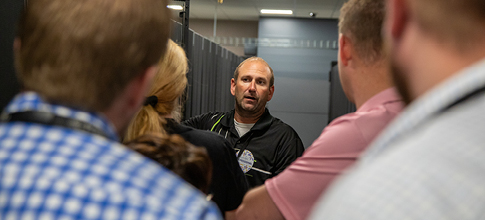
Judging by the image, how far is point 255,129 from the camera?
6.93 feet

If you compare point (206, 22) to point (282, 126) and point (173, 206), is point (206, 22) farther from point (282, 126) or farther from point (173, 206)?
point (173, 206)

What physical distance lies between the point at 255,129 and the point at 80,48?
5.75 ft

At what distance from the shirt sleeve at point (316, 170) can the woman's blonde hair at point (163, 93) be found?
1.15 ft

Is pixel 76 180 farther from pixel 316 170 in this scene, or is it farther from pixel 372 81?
pixel 372 81

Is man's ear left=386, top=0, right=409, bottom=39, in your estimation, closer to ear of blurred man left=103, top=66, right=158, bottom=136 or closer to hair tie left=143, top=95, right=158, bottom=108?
ear of blurred man left=103, top=66, right=158, bottom=136

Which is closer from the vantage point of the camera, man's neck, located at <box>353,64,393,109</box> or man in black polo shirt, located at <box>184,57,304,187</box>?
man's neck, located at <box>353,64,393,109</box>

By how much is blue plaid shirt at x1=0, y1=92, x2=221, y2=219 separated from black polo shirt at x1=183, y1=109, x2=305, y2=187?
Result: 159 cm

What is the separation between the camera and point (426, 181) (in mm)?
273

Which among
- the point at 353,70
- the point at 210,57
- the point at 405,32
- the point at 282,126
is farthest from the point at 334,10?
the point at 405,32

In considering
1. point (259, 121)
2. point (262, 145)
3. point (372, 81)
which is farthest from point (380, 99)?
point (259, 121)

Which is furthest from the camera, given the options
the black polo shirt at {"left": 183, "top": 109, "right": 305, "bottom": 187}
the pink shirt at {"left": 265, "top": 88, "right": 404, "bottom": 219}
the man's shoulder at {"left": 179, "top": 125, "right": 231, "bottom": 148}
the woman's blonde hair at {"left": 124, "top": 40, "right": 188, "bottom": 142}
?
the black polo shirt at {"left": 183, "top": 109, "right": 305, "bottom": 187}

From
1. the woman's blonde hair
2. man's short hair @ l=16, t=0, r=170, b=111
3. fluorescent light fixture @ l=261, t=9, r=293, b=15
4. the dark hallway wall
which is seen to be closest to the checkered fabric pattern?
man's short hair @ l=16, t=0, r=170, b=111

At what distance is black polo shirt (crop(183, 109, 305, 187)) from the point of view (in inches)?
78.0

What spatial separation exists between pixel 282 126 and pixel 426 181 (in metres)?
1.89
